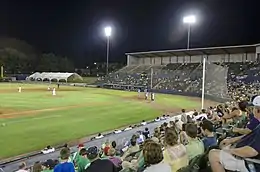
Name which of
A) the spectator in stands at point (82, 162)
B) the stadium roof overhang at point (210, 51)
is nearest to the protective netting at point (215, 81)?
the stadium roof overhang at point (210, 51)

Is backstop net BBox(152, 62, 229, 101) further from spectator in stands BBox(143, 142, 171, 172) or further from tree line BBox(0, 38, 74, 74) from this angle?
tree line BBox(0, 38, 74, 74)

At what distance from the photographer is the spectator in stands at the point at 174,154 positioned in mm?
4160

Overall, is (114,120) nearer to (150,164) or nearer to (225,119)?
(225,119)

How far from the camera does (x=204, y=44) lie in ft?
174

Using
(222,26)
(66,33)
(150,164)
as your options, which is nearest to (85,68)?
A: (66,33)

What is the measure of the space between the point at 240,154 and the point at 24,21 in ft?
250

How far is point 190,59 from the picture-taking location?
53.1 m

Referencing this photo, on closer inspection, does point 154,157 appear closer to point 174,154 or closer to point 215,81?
point 174,154

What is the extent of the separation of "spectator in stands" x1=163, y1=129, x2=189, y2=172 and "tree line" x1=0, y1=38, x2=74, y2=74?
80.9m

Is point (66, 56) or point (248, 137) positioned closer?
point (248, 137)

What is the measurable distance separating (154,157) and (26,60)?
3387 inches

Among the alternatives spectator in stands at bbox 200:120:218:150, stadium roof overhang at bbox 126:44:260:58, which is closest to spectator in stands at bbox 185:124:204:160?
spectator in stands at bbox 200:120:218:150

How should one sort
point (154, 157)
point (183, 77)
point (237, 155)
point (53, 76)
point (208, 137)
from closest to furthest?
point (154, 157)
point (237, 155)
point (208, 137)
point (183, 77)
point (53, 76)

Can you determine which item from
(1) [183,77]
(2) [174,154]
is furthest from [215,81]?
(2) [174,154]
